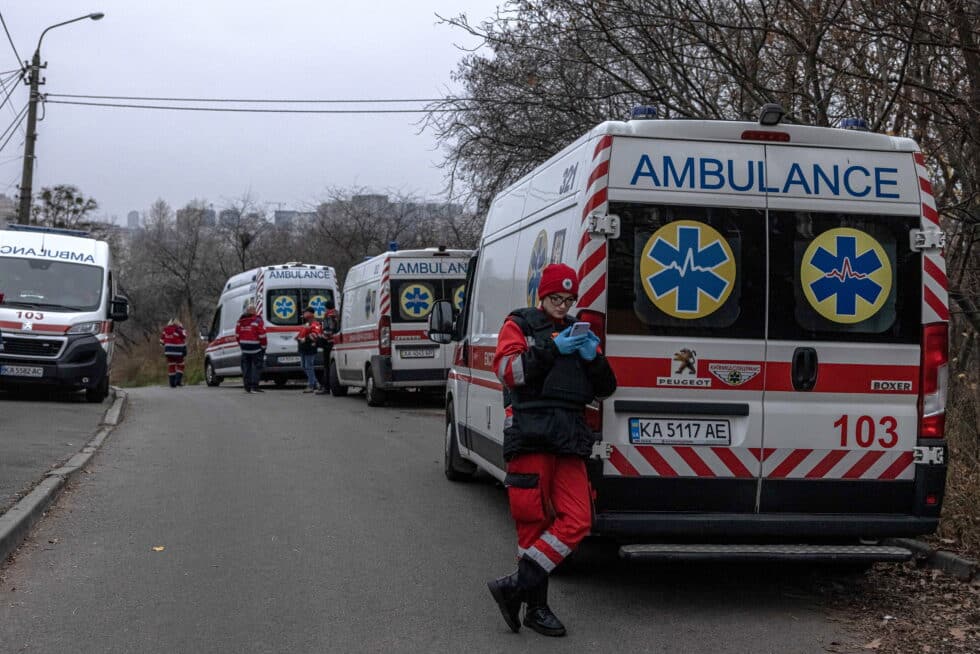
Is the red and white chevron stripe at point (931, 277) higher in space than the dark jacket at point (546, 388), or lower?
higher

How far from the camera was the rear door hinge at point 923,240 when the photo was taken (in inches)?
259

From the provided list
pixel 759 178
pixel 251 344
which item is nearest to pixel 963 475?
pixel 759 178

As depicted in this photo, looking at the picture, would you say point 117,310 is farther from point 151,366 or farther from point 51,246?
point 151,366

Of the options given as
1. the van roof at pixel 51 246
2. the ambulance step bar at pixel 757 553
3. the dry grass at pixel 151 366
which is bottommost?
the dry grass at pixel 151 366

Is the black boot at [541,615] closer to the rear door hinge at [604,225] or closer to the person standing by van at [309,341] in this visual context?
the rear door hinge at [604,225]

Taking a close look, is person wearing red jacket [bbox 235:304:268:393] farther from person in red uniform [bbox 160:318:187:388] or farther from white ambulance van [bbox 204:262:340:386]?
person in red uniform [bbox 160:318:187:388]

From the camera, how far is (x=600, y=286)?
20.8ft

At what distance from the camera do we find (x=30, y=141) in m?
27.6

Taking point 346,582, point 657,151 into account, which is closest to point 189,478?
point 346,582

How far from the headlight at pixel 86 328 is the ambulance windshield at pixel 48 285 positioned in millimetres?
249

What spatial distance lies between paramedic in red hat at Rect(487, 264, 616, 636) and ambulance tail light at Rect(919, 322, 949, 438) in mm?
1859

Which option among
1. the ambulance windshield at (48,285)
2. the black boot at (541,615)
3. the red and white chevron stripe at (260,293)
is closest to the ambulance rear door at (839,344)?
the black boot at (541,615)

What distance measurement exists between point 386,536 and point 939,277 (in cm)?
405

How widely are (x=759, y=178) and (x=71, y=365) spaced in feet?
45.8
